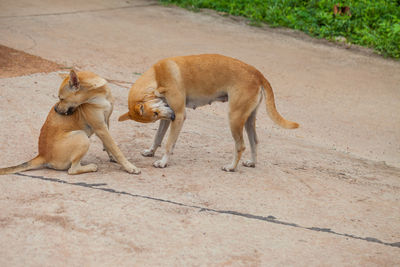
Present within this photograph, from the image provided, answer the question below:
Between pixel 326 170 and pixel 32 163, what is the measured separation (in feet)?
10.2

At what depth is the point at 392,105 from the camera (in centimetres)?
839

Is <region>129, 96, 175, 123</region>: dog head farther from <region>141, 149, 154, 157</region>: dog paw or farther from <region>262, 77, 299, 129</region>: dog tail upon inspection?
<region>262, 77, 299, 129</region>: dog tail

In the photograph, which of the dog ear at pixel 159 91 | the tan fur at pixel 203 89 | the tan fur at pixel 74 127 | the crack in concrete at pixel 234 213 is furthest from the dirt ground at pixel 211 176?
the dog ear at pixel 159 91

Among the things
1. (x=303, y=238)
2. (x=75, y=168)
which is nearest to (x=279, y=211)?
(x=303, y=238)

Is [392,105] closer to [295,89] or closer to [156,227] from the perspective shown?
[295,89]

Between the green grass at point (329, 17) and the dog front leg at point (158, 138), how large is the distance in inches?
262

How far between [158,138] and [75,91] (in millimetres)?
1153

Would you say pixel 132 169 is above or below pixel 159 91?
below

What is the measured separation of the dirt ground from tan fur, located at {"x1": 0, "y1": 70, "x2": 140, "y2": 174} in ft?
0.44

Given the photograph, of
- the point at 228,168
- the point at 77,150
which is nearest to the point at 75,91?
the point at 77,150

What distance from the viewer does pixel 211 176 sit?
5.15m

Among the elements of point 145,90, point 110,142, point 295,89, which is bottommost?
point 295,89

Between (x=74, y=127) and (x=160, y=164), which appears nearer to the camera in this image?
(x=74, y=127)

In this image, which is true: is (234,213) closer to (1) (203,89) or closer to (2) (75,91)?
(1) (203,89)
